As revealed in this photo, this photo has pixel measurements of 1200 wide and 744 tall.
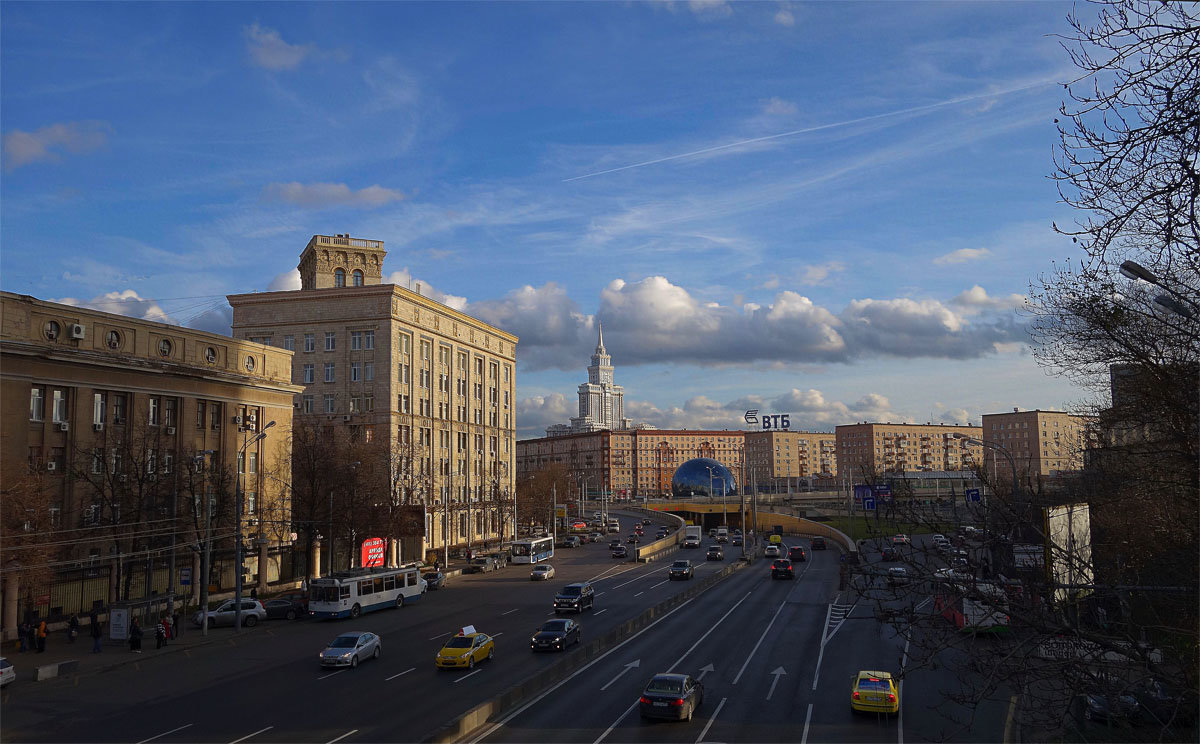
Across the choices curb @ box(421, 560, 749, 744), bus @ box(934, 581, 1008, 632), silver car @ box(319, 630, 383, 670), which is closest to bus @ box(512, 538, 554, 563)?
curb @ box(421, 560, 749, 744)

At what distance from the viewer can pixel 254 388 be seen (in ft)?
197

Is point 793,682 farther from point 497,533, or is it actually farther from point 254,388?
point 497,533

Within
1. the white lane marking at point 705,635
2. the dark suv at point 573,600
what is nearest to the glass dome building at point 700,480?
the white lane marking at point 705,635

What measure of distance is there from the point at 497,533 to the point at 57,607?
6393 centimetres

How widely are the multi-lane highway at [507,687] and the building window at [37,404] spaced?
1647 cm

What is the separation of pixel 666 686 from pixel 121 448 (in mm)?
37037

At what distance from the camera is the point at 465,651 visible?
32.0 metres

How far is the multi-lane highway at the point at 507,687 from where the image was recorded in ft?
76.1

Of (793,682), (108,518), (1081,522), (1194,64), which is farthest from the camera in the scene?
(108,518)

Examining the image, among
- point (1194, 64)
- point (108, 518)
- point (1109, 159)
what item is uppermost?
point (1194, 64)

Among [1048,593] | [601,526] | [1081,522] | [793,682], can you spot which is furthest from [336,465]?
[601,526]

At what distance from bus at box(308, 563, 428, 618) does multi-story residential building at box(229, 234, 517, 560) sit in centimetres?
2179

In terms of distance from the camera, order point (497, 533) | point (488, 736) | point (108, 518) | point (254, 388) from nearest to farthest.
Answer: point (488, 736) < point (108, 518) < point (254, 388) < point (497, 533)

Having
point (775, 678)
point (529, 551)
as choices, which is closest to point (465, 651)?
point (775, 678)
